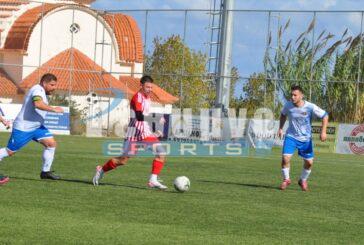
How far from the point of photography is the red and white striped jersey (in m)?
15.6

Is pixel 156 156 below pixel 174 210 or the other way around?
the other way around

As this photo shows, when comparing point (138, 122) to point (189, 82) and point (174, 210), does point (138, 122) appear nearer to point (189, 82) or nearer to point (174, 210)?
point (174, 210)

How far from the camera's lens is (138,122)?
51.4 feet

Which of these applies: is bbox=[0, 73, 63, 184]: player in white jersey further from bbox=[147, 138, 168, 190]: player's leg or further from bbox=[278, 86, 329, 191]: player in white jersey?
bbox=[278, 86, 329, 191]: player in white jersey

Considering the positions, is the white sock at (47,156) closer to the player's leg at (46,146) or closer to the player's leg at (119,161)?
the player's leg at (46,146)

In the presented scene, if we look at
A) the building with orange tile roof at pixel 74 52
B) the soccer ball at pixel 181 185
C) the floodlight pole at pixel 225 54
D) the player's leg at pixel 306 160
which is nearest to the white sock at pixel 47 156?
the soccer ball at pixel 181 185

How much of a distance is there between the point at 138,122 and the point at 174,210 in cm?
328

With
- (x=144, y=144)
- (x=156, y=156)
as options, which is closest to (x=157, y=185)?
(x=156, y=156)

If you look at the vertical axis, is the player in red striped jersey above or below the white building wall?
below

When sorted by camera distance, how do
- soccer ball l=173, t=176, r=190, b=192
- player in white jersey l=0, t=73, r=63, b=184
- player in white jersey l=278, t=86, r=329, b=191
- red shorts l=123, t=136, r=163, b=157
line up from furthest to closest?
player in white jersey l=278, t=86, r=329, b=191, player in white jersey l=0, t=73, r=63, b=184, red shorts l=123, t=136, r=163, b=157, soccer ball l=173, t=176, r=190, b=192

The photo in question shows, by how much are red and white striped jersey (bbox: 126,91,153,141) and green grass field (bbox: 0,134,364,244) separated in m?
0.93

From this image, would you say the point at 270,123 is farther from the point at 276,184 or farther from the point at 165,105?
the point at 276,184

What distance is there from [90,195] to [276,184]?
18.8ft

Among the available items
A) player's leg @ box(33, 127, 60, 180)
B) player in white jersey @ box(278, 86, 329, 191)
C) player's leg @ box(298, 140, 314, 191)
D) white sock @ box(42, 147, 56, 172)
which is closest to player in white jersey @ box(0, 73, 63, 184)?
player's leg @ box(33, 127, 60, 180)
